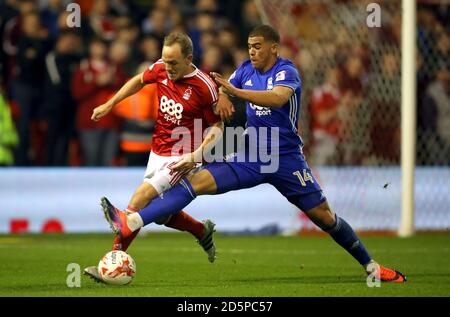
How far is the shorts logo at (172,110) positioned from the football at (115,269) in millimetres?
1334

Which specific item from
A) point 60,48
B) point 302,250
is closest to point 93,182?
point 60,48

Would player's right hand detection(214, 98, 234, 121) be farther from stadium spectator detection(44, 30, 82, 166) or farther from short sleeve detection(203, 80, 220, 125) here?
stadium spectator detection(44, 30, 82, 166)

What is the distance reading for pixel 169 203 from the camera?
9031 millimetres

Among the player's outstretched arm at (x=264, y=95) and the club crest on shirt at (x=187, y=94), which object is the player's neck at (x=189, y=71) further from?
the player's outstretched arm at (x=264, y=95)

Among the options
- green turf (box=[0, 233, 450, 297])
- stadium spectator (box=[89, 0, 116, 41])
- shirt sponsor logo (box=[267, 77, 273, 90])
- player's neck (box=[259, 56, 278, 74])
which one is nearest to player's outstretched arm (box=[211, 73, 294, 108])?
shirt sponsor logo (box=[267, 77, 273, 90])

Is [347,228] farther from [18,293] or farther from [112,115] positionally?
[112,115]

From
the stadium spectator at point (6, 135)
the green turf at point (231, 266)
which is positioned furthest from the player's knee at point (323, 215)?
the stadium spectator at point (6, 135)

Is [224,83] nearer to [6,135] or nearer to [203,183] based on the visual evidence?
[203,183]

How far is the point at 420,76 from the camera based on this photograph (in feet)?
55.4

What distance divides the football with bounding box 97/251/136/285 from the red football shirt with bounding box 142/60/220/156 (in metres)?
1.13

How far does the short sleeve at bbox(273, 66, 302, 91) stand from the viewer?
30.0 ft

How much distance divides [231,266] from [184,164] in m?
1.95

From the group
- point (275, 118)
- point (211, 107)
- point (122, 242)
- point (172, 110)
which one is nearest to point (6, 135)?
point (172, 110)

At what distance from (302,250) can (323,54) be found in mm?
4476
